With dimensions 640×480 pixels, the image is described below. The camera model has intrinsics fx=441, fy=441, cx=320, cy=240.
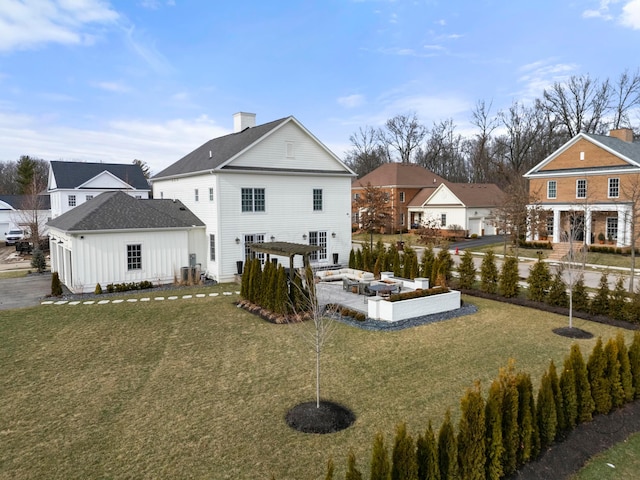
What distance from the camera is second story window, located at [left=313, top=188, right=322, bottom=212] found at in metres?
25.7

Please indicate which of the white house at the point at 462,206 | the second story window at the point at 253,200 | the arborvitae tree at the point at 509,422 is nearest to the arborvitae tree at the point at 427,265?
the second story window at the point at 253,200

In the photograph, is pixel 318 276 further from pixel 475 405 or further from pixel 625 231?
pixel 625 231

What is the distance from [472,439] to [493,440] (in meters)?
0.47

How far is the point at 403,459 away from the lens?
564 cm

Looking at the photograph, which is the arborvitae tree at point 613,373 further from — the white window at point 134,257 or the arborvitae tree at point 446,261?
the white window at point 134,257

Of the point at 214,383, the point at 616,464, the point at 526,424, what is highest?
the point at 526,424

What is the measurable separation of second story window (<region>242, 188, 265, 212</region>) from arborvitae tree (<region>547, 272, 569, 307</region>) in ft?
46.8

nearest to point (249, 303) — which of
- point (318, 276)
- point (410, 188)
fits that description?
point (318, 276)

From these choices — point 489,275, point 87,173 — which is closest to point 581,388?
point 489,275

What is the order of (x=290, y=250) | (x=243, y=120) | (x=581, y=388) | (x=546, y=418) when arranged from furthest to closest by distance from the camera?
(x=243, y=120), (x=290, y=250), (x=581, y=388), (x=546, y=418)

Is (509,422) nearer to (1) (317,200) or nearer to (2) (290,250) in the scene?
(2) (290,250)

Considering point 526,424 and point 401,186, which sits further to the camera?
Result: point 401,186

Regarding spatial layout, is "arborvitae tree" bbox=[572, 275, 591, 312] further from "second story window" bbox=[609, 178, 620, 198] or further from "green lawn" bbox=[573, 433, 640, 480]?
"second story window" bbox=[609, 178, 620, 198]

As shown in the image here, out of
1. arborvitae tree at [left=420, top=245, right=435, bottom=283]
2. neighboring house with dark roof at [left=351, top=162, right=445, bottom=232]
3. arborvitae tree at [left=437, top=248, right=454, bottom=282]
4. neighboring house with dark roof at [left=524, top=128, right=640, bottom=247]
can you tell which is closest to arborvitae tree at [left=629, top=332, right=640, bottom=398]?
arborvitae tree at [left=437, top=248, right=454, bottom=282]
